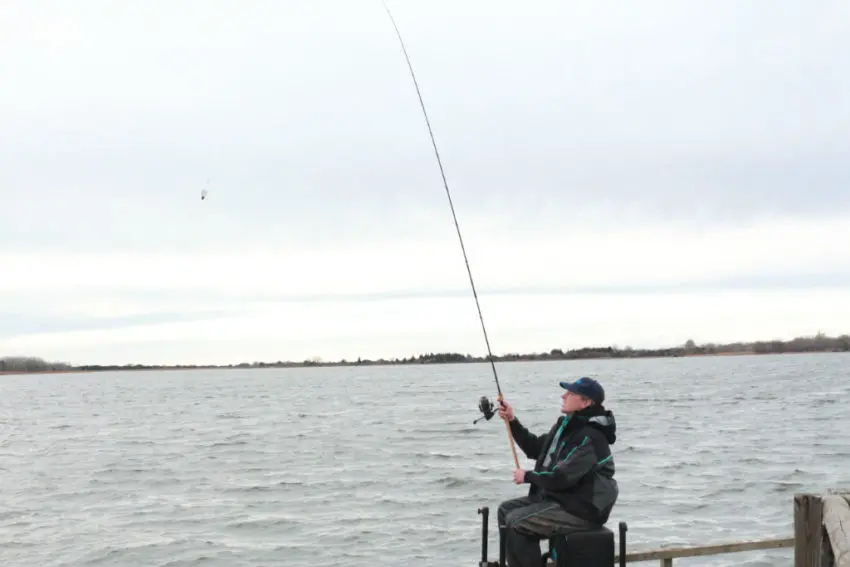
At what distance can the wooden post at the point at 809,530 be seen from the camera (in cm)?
553

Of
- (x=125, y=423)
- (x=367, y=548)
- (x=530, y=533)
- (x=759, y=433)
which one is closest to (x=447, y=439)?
(x=759, y=433)

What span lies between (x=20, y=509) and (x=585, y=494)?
17610 mm

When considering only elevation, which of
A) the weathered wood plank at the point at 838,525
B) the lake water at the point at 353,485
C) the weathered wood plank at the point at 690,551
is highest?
the weathered wood plank at the point at 838,525

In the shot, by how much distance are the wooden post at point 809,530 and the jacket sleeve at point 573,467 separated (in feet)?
4.24

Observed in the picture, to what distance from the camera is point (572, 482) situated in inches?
221

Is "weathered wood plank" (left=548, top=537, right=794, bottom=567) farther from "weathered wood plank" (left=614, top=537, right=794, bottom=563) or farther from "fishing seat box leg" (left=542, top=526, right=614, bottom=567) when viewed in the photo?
"fishing seat box leg" (left=542, top=526, right=614, bottom=567)

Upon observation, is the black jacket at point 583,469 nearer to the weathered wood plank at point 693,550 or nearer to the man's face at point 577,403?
the man's face at point 577,403

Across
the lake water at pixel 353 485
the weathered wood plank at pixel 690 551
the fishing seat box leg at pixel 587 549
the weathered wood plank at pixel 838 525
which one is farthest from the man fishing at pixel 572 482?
the lake water at pixel 353 485

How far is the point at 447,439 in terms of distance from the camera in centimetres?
3209

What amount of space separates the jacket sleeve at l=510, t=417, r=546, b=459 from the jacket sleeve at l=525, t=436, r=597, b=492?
22.0 inches

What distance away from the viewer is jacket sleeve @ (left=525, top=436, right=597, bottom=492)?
5.60m

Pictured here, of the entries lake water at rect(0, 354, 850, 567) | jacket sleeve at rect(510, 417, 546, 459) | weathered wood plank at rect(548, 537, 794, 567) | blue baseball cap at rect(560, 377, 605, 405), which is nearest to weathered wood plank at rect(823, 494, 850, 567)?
weathered wood plank at rect(548, 537, 794, 567)

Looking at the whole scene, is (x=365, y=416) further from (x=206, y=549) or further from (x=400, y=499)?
(x=206, y=549)

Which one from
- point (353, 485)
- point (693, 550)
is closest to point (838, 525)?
point (693, 550)
